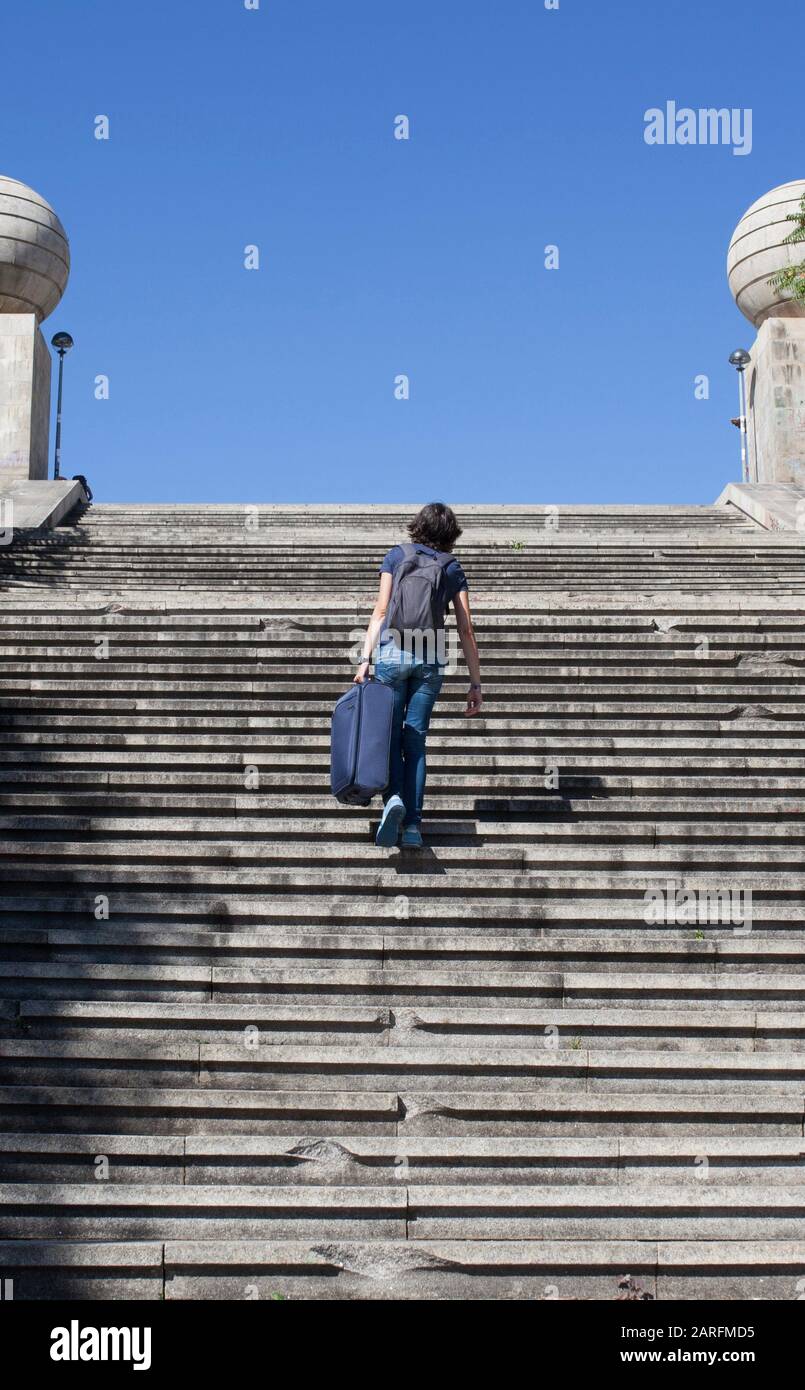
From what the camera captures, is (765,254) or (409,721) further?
(765,254)

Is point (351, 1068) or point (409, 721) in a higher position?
point (409, 721)

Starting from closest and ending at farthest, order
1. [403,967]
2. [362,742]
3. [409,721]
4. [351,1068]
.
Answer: [351,1068]
[403,967]
[362,742]
[409,721]

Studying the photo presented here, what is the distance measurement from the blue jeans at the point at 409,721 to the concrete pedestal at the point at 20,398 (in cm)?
1245

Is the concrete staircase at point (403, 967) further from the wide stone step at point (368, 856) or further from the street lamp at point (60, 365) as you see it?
the street lamp at point (60, 365)

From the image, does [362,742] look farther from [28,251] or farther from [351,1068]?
[28,251]

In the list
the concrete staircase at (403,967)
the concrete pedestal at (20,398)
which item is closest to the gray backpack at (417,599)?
the concrete staircase at (403,967)

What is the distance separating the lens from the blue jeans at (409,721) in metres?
7.03

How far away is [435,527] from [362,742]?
1232 millimetres

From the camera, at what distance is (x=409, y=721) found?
23.1 feet

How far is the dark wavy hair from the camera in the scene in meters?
7.39

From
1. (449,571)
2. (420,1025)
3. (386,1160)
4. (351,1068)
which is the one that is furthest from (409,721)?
(386,1160)

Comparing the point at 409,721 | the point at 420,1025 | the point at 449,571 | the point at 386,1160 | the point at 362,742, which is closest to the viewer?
the point at 386,1160

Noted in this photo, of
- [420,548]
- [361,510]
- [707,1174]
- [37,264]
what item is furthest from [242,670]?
[37,264]

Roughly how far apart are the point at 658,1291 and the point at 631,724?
379 cm
